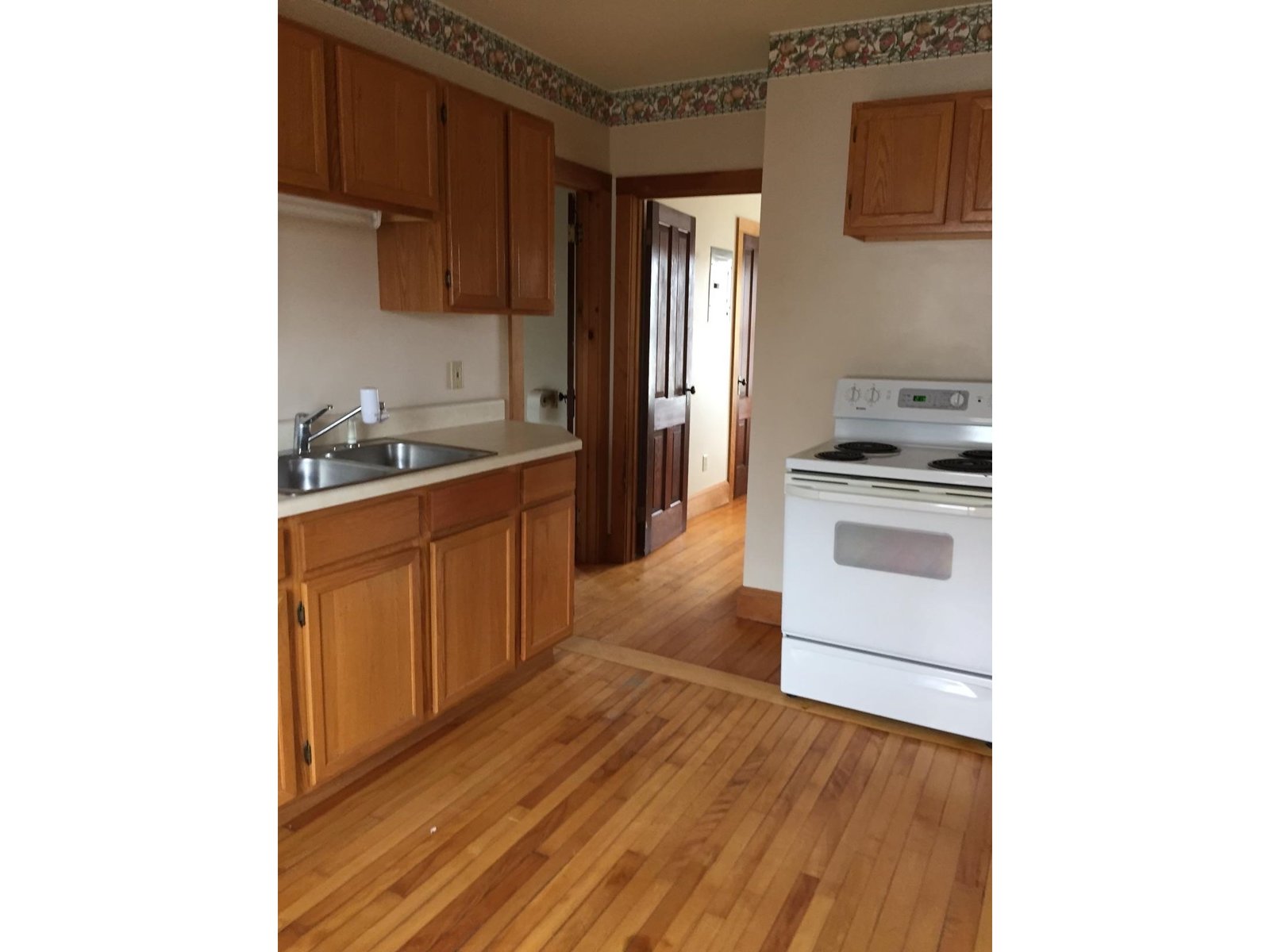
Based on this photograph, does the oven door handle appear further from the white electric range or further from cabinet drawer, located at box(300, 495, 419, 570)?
cabinet drawer, located at box(300, 495, 419, 570)

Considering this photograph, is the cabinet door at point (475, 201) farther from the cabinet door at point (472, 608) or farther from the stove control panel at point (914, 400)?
the stove control panel at point (914, 400)

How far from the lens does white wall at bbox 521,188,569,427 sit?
4.48 metres

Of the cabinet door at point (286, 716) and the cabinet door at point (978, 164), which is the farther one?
the cabinet door at point (978, 164)

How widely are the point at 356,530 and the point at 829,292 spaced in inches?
87.8

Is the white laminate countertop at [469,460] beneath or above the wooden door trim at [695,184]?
beneath

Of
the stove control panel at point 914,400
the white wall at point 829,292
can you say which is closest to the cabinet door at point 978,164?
the white wall at point 829,292

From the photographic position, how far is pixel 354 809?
2283 millimetres

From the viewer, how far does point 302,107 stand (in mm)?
2238

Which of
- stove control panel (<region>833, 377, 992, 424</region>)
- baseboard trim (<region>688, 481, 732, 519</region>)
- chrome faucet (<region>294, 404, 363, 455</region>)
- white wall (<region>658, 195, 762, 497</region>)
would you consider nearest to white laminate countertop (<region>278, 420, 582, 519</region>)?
chrome faucet (<region>294, 404, 363, 455</region>)

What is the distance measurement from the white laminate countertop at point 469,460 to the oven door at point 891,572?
91 cm

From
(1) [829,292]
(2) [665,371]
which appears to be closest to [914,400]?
(1) [829,292]

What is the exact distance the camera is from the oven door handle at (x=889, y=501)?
261 cm
